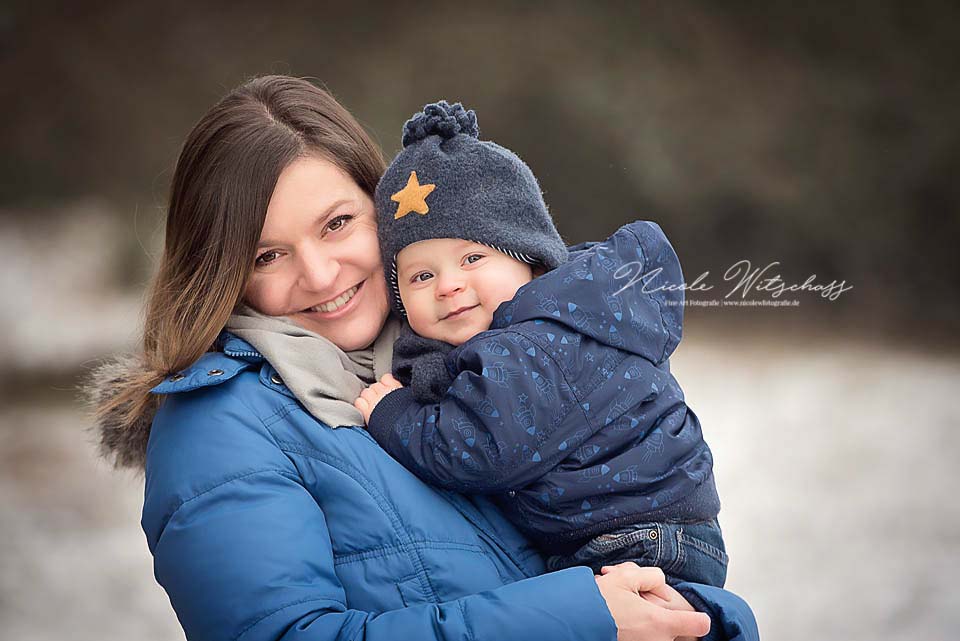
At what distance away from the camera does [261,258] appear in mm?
1606

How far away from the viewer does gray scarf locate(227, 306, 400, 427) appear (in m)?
1.47

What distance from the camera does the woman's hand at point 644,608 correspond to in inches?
52.6

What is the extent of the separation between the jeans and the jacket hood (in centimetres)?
25

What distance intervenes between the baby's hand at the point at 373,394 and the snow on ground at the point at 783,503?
91.1 inches

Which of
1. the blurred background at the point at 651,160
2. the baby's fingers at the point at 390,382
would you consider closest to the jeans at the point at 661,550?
the baby's fingers at the point at 390,382

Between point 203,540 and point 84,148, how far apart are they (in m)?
3.82

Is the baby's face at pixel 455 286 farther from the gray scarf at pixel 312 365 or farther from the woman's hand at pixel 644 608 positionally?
the woman's hand at pixel 644 608

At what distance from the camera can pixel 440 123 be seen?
1.60 meters

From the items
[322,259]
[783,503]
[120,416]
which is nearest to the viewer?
[322,259]

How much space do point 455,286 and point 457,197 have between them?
14 cm

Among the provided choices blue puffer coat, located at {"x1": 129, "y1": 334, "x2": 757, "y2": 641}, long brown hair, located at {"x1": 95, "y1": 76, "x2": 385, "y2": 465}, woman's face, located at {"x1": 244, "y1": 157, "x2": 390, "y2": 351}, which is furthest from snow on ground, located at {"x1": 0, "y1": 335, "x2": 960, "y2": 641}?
blue puffer coat, located at {"x1": 129, "y1": 334, "x2": 757, "y2": 641}
